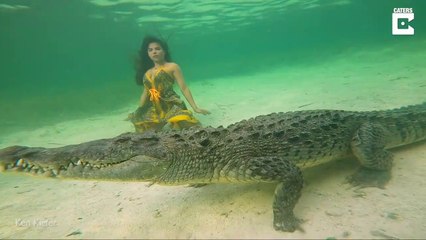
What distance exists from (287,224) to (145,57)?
19.1 ft

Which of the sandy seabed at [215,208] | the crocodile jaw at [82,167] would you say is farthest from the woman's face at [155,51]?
the crocodile jaw at [82,167]

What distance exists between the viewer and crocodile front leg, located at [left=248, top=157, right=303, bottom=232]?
8.39 feet

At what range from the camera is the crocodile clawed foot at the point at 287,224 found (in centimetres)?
250

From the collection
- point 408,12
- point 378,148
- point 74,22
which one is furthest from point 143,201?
point 74,22

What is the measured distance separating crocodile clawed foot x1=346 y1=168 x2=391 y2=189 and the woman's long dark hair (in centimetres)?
511

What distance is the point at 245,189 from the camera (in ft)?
10.5

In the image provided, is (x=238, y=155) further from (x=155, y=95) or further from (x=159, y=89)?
(x=159, y=89)

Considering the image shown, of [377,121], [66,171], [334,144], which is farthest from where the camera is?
[377,121]

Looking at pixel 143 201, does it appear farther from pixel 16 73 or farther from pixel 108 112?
pixel 16 73

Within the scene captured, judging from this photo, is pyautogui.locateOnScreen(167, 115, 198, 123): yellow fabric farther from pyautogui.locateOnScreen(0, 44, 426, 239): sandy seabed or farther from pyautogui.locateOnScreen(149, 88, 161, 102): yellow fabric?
pyautogui.locateOnScreen(0, 44, 426, 239): sandy seabed

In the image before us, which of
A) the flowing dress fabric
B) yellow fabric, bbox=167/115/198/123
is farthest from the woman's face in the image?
yellow fabric, bbox=167/115/198/123

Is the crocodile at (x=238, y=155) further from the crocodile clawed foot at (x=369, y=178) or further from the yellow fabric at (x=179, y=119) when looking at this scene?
the yellow fabric at (x=179, y=119)

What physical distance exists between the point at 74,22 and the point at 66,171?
2811 cm

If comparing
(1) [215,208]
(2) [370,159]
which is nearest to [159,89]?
(1) [215,208]
